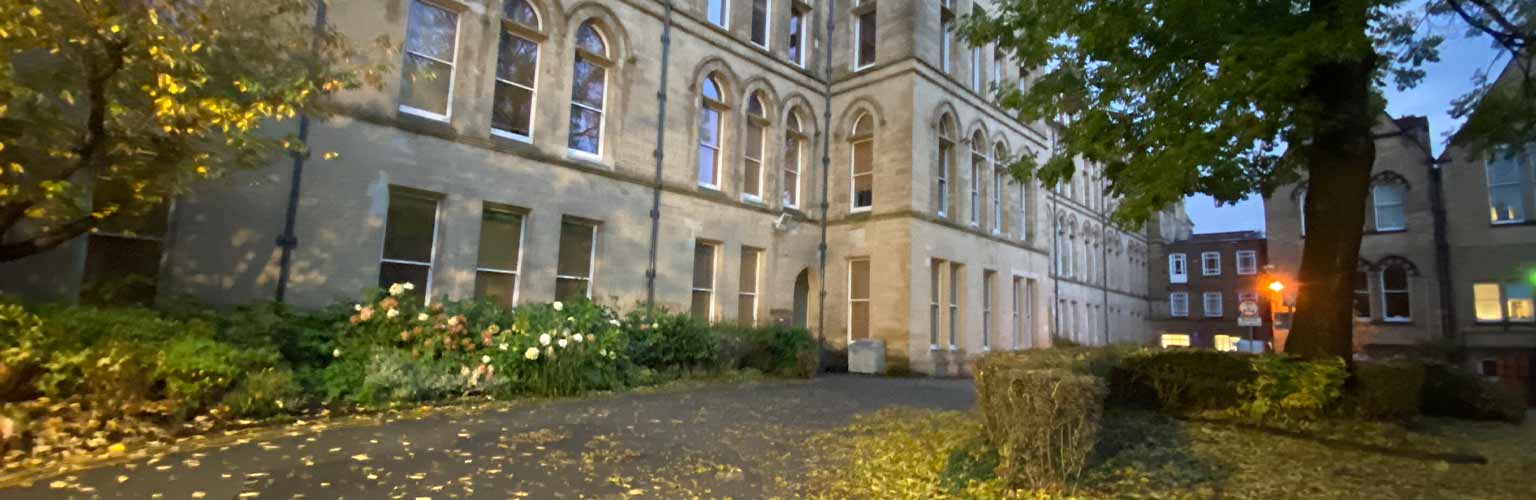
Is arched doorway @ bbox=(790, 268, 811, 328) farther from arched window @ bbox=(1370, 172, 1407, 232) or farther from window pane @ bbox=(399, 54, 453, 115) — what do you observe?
arched window @ bbox=(1370, 172, 1407, 232)

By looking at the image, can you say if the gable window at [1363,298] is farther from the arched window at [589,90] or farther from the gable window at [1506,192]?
the arched window at [589,90]

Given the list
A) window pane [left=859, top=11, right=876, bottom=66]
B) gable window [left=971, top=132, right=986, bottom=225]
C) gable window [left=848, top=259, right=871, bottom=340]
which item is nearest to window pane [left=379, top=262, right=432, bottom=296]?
gable window [left=848, top=259, right=871, bottom=340]

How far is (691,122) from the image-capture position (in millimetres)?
15016

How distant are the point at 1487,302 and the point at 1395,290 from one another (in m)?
2.14

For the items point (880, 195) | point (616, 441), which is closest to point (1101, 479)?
point (616, 441)

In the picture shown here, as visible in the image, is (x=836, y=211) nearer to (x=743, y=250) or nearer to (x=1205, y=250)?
(x=743, y=250)

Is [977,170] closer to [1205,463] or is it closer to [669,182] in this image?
[669,182]

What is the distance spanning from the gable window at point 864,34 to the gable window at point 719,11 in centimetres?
422

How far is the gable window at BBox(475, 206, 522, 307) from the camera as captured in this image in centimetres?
1185

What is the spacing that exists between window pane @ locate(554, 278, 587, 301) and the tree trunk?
10955mm

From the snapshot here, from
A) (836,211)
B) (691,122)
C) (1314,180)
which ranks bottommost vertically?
(1314,180)

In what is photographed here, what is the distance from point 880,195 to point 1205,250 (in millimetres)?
42999

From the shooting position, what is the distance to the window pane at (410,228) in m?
10.8

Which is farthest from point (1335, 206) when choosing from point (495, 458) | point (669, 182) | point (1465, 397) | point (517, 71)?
point (517, 71)
